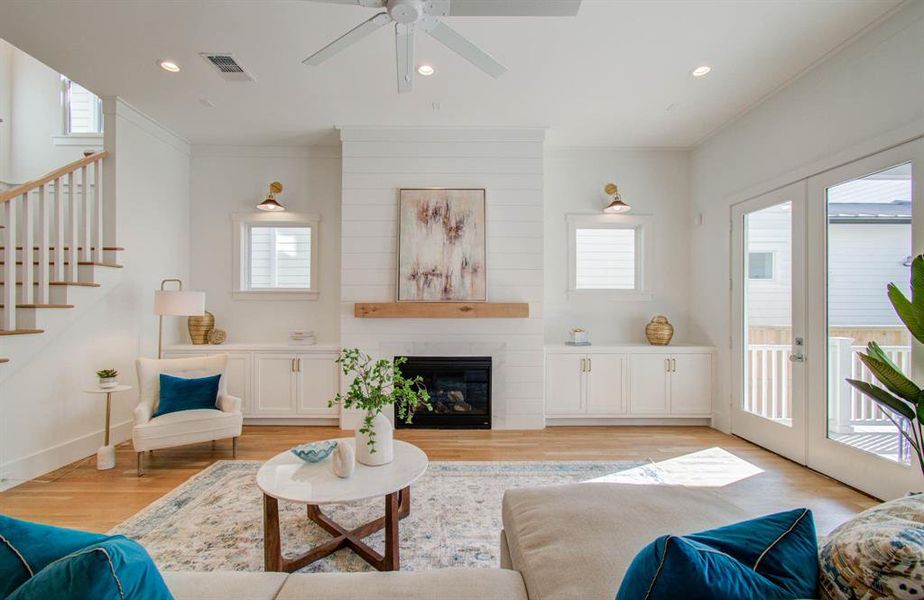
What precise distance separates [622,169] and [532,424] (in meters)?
3.10

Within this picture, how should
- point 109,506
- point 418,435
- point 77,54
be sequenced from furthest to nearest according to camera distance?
point 418,435
point 77,54
point 109,506

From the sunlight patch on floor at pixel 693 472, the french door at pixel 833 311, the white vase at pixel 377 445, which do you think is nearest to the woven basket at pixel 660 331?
the french door at pixel 833 311

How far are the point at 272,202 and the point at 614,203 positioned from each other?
3771mm

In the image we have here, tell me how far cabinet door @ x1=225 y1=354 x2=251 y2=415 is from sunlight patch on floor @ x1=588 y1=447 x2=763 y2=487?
11.3 ft

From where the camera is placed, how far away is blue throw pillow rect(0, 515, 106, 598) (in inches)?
28.4

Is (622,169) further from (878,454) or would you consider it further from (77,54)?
(77,54)

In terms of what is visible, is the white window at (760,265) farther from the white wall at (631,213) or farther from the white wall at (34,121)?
the white wall at (34,121)

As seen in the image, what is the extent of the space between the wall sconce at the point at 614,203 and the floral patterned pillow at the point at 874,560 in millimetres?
3942

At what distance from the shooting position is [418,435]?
12.7 ft

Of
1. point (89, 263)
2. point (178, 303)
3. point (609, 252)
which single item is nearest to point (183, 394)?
point (178, 303)

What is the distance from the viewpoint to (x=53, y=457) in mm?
3080

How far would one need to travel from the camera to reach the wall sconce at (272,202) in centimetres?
436

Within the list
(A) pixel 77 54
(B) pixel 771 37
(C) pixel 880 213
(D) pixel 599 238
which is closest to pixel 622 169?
(D) pixel 599 238

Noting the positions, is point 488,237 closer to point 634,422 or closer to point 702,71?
point 702,71
